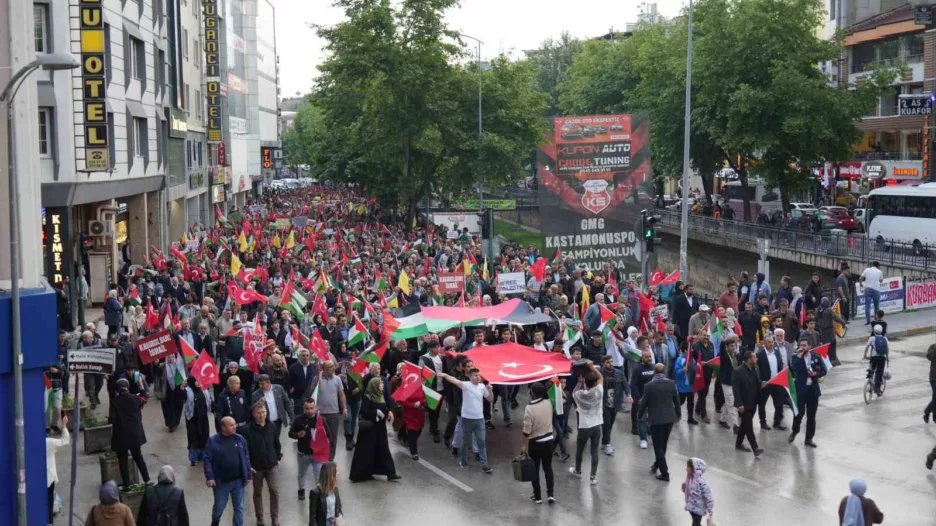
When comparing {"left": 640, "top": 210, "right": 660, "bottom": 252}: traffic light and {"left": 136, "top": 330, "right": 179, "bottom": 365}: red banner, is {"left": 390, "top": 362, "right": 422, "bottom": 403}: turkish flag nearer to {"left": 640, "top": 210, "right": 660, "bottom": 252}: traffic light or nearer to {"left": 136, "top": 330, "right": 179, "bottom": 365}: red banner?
{"left": 136, "top": 330, "right": 179, "bottom": 365}: red banner

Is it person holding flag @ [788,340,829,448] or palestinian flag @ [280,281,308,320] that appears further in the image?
palestinian flag @ [280,281,308,320]

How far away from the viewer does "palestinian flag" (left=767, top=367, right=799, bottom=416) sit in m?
15.9

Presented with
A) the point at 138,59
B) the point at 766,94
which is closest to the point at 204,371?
the point at 138,59

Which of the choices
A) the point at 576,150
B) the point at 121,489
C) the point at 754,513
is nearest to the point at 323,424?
the point at 121,489

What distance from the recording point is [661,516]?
12898mm

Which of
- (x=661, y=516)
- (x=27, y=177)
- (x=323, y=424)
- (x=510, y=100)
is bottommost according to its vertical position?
(x=661, y=516)

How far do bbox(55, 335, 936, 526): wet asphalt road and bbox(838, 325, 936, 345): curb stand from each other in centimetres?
723

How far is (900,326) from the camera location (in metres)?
27.1

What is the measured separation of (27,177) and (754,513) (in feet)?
30.2

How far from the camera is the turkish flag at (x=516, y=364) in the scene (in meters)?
15.6

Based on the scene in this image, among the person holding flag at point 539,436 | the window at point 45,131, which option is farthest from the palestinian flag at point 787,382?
the window at point 45,131

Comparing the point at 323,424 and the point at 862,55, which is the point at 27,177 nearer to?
the point at 323,424

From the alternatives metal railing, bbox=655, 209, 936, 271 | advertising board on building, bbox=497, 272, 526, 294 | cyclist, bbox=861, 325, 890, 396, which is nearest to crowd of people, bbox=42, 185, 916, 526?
advertising board on building, bbox=497, 272, 526, 294

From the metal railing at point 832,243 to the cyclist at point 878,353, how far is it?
16.4 m
